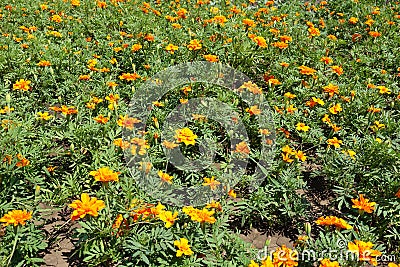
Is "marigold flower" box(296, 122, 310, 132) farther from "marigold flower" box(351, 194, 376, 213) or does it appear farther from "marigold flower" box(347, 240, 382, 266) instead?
"marigold flower" box(347, 240, 382, 266)

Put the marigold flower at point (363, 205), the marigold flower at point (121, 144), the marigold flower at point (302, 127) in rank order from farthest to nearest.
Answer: the marigold flower at point (302, 127) → the marigold flower at point (121, 144) → the marigold flower at point (363, 205)

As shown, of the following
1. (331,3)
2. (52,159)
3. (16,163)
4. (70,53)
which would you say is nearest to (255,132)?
(52,159)

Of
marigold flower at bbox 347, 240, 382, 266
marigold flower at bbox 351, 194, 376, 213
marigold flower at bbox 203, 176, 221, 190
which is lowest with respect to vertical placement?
marigold flower at bbox 203, 176, 221, 190

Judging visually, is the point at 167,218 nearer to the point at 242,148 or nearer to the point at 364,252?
the point at 242,148

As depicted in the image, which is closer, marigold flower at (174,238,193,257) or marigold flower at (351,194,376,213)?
marigold flower at (174,238,193,257)

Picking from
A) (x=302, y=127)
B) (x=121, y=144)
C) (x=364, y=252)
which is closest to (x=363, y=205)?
(x=364, y=252)

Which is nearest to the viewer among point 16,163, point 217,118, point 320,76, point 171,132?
point 16,163

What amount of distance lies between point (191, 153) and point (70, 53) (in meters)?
1.86

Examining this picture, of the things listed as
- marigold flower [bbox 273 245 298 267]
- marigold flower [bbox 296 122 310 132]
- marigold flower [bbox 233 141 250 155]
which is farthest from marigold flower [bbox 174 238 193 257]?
marigold flower [bbox 296 122 310 132]

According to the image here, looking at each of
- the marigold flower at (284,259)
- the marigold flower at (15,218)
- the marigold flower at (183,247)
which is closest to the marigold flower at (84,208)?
the marigold flower at (15,218)

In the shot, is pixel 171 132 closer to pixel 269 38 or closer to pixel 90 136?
pixel 90 136

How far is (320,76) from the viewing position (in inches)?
145

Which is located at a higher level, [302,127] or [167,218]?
[302,127]

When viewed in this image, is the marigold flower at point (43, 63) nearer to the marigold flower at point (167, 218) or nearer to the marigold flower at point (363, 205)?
the marigold flower at point (167, 218)
